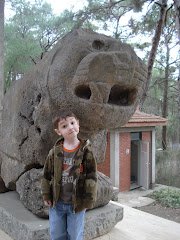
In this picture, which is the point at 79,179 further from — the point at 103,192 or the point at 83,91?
the point at 103,192

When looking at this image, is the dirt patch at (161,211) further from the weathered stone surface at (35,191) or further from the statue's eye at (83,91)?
the statue's eye at (83,91)

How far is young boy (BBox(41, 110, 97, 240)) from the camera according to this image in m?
1.38

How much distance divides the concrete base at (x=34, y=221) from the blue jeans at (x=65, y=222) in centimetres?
30

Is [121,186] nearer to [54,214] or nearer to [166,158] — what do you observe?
[166,158]

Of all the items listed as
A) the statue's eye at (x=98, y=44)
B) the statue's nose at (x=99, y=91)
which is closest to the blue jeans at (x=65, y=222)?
the statue's nose at (x=99, y=91)

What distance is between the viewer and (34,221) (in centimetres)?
187

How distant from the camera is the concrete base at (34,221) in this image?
1752 mm

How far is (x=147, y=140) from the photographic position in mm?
8133

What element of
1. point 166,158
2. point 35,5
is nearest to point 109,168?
point 166,158

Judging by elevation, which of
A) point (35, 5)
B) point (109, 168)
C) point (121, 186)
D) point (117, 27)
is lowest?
point (121, 186)

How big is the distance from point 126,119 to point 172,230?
149 centimetres

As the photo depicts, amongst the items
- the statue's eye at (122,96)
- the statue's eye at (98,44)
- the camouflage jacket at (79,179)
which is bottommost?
the camouflage jacket at (79,179)

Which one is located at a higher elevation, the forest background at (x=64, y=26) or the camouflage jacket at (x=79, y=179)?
the forest background at (x=64, y=26)

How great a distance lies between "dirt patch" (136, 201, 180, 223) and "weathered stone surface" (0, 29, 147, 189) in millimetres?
4815
